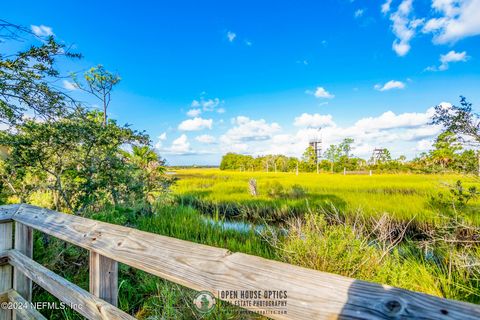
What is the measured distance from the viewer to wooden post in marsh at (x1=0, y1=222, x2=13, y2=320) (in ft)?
6.48

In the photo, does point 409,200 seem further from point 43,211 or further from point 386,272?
point 43,211

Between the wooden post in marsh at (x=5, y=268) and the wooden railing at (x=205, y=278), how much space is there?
0.44ft

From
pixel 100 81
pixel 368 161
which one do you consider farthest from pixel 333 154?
pixel 100 81

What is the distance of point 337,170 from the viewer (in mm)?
42906

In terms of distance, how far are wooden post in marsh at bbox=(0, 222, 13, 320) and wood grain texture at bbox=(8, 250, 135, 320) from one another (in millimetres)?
107

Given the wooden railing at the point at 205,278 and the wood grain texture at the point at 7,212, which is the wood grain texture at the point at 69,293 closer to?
the wooden railing at the point at 205,278

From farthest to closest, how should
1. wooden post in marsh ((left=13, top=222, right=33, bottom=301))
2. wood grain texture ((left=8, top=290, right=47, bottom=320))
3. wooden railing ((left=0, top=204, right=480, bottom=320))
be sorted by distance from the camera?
1. wooden post in marsh ((left=13, top=222, right=33, bottom=301))
2. wood grain texture ((left=8, top=290, right=47, bottom=320))
3. wooden railing ((left=0, top=204, right=480, bottom=320))

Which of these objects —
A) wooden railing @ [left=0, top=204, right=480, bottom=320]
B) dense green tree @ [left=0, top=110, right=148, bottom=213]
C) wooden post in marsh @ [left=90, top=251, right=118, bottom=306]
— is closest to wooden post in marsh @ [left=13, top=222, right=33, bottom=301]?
wooden railing @ [left=0, top=204, right=480, bottom=320]

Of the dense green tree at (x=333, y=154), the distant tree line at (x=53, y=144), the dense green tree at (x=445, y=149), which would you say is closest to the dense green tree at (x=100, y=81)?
the distant tree line at (x=53, y=144)

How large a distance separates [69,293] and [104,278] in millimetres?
348

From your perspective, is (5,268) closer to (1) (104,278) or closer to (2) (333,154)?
(1) (104,278)

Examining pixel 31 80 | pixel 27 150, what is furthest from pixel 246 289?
pixel 27 150

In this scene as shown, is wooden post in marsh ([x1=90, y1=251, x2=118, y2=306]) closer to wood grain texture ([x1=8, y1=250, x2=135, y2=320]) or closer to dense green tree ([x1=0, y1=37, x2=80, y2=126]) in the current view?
wood grain texture ([x1=8, y1=250, x2=135, y2=320])

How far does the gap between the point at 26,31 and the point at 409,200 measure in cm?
1104
